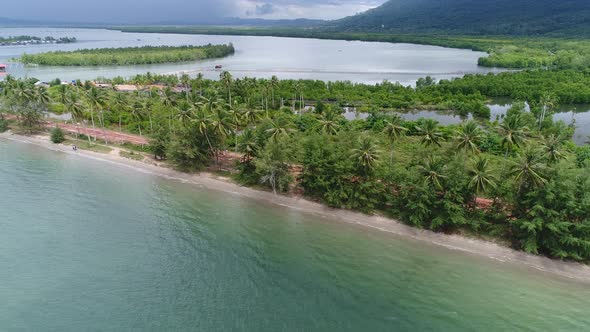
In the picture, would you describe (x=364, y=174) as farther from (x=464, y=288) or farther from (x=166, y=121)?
(x=166, y=121)

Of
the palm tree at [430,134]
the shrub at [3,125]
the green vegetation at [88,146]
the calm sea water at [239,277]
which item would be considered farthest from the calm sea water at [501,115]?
the shrub at [3,125]

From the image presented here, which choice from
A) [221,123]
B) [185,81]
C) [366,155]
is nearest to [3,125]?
[185,81]

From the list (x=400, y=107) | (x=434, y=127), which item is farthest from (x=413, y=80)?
(x=434, y=127)

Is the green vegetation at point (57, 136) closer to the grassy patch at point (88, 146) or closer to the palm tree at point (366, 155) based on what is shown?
the grassy patch at point (88, 146)

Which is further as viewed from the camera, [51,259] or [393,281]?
[51,259]

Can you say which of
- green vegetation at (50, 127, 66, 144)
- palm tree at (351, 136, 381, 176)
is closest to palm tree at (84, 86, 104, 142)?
green vegetation at (50, 127, 66, 144)

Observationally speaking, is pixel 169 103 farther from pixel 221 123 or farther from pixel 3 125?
pixel 3 125

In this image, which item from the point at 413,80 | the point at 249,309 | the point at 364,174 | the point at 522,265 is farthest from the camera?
the point at 413,80
